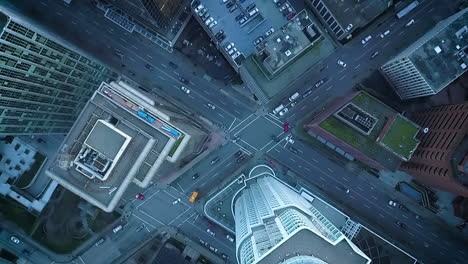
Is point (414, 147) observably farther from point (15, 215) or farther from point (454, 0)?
point (15, 215)

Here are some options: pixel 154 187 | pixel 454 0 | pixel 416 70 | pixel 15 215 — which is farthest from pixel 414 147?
pixel 15 215

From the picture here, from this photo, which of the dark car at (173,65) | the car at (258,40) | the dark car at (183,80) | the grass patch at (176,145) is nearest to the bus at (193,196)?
the dark car at (183,80)

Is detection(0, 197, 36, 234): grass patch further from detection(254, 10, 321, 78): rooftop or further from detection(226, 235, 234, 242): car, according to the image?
detection(254, 10, 321, 78): rooftop

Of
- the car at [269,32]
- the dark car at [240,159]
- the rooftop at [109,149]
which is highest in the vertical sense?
the car at [269,32]

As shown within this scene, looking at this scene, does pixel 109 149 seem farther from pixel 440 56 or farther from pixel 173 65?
pixel 440 56

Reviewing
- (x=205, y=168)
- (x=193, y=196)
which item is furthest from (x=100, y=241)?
(x=205, y=168)

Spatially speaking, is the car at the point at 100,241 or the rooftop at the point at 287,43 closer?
the rooftop at the point at 287,43

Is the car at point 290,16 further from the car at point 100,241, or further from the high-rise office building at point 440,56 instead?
the car at point 100,241

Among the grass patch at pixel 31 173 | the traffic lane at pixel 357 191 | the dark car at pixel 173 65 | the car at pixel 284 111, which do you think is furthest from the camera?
the traffic lane at pixel 357 191
